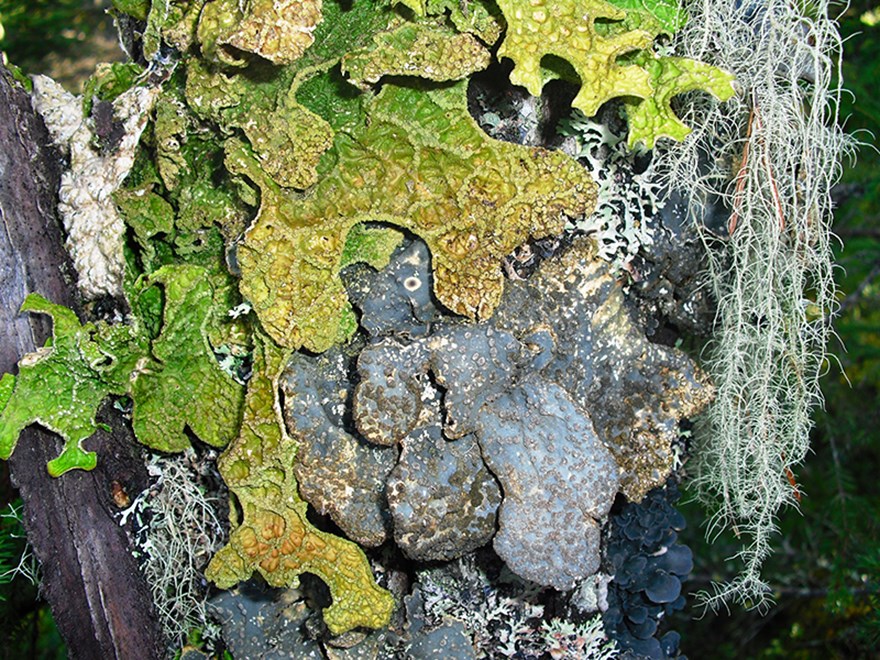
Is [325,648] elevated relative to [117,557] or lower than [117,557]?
lower

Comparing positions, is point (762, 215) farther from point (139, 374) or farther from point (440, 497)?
point (139, 374)

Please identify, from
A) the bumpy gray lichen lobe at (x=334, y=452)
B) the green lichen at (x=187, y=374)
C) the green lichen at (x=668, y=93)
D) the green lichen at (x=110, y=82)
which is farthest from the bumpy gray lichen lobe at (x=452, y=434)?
the green lichen at (x=110, y=82)

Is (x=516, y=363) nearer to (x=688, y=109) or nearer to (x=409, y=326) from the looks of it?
(x=409, y=326)

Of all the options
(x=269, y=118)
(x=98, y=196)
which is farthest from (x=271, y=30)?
(x=98, y=196)

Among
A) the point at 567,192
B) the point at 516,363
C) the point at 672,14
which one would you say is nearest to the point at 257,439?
the point at 516,363

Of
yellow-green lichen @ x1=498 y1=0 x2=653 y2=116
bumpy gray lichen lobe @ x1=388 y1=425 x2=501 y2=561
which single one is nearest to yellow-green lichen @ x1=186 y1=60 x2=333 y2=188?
yellow-green lichen @ x1=498 y1=0 x2=653 y2=116

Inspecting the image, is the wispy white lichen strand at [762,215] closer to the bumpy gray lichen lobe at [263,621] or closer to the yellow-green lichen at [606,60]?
the yellow-green lichen at [606,60]
